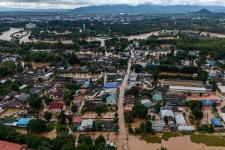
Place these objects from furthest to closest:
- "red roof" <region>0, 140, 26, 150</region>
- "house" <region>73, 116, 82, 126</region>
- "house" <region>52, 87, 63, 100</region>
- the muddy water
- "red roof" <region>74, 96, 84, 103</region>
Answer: "house" <region>52, 87, 63, 100</region> < "red roof" <region>74, 96, 84, 103</region> < "house" <region>73, 116, 82, 126</region> < the muddy water < "red roof" <region>0, 140, 26, 150</region>

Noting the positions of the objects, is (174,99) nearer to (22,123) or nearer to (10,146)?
(22,123)

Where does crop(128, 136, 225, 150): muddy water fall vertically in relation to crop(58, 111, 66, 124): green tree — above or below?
below

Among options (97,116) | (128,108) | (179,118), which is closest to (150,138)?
(179,118)

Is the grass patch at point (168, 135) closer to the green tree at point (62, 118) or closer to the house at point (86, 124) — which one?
the house at point (86, 124)

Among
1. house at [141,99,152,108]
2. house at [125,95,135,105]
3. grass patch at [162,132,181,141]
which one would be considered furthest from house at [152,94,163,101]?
grass patch at [162,132,181,141]

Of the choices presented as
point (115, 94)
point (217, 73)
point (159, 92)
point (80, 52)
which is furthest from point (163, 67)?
point (80, 52)

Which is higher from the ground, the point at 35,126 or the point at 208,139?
the point at 35,126

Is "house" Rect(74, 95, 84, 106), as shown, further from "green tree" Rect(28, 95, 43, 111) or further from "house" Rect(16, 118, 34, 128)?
"house" Rect(16, 118, 34, 128)

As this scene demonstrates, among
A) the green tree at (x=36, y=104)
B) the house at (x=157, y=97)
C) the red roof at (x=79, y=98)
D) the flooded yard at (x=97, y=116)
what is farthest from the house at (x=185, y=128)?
the green tree at (x=36, y=104)
